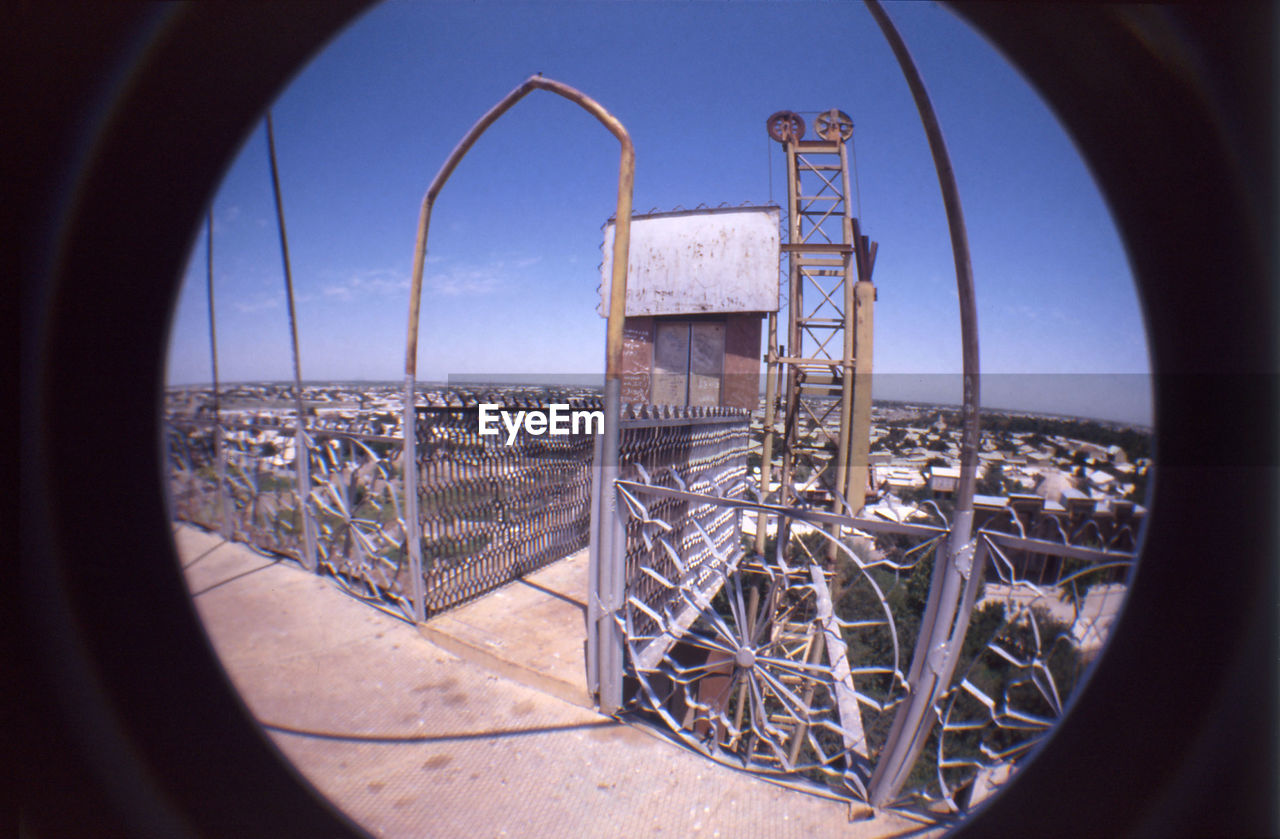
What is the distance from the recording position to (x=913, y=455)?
1517cm

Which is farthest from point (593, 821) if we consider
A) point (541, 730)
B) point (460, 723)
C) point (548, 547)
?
point (548, 547)

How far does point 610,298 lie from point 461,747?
9.47 feet

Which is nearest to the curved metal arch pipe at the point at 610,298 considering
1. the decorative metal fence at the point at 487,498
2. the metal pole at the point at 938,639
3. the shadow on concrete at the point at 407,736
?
the decorative metal fence at the point at 487,498

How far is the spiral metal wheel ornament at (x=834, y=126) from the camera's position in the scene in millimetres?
12295

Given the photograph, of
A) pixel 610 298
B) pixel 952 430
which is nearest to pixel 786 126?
pixel 952 430

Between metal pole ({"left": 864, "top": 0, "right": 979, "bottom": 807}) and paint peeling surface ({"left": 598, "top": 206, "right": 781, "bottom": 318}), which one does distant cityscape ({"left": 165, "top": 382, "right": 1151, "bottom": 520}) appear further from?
paint peeling surface ({"left": 598, "top": 206, "right": 781, "bottom": 318})

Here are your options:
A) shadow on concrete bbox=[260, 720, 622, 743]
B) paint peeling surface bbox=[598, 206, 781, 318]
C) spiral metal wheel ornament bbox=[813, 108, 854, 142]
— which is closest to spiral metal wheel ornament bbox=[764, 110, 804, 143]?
spiral metal wheel ornament bbox=[813, 108, 854, 142]

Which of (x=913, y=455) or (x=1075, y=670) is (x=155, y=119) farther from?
(x=913, y=455)

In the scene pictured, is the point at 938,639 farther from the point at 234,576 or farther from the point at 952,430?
the point at 234,576

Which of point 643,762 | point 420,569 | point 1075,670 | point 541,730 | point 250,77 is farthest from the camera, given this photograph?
point 420,569

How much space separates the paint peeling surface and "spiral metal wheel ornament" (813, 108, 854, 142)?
7.89 feet

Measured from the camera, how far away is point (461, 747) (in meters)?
2.83

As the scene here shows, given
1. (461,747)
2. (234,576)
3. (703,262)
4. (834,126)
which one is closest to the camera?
(461,747)

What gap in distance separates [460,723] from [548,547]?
3.00 meters
